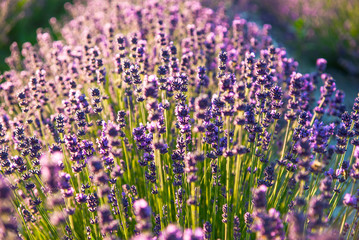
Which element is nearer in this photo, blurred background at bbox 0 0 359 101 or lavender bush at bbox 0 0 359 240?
lavender bush at bbox 0 0 359 240

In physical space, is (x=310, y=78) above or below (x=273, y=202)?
above

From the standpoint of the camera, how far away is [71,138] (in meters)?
2.15

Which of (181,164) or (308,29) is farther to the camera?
(308,29)

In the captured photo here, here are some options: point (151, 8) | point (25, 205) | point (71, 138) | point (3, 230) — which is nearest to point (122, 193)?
point (71, 138)

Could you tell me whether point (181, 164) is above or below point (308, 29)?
below

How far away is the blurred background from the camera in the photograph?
278 inches

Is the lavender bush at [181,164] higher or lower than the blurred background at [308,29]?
lower

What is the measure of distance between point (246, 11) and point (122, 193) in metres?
10.4

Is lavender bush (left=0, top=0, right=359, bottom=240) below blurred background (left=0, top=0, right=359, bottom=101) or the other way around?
below

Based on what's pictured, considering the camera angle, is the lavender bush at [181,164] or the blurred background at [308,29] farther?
the blurred background at [308,29]

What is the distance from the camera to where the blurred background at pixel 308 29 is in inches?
278

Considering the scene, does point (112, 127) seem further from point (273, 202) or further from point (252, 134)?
point (273, 202)

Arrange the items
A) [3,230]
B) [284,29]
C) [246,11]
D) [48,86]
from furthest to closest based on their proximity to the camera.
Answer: [246,11] → [284,29] → [48,86] → [3,230]

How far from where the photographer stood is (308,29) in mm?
8422
